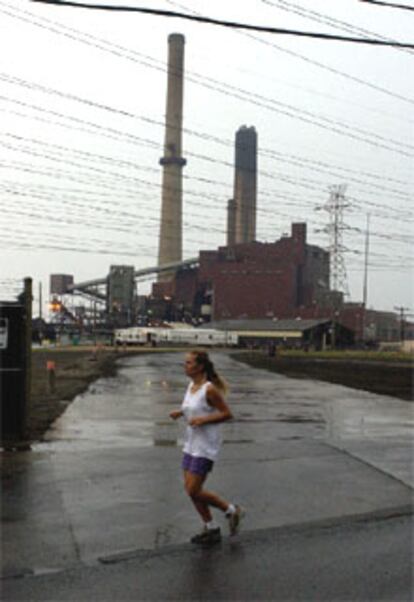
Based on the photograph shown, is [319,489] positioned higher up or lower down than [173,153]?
lower down

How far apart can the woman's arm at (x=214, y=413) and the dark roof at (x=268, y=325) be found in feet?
399

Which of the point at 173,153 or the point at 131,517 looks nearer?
the point at 131,517

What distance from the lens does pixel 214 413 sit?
22.2 ft

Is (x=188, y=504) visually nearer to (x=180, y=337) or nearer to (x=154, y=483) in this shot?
(x=154, y=483)

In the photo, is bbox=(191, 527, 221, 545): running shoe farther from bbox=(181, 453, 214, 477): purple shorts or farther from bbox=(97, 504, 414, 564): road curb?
bbox=(181, 453, 214, 477): purple shorts

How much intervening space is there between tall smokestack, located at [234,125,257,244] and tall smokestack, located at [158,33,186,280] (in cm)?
2359

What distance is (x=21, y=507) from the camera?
7.81 m

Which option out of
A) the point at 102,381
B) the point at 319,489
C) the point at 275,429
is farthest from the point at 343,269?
the point at 319,489

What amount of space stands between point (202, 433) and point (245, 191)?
172 m

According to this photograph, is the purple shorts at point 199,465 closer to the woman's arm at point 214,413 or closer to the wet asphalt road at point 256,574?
the woman's arm at point 214,413

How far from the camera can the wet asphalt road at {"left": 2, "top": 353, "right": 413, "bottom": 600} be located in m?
5.77

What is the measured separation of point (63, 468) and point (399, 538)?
4704 mm

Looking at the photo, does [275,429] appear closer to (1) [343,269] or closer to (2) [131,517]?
(2) [131,517]

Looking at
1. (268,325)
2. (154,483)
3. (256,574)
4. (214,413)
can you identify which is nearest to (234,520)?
(214,413)
